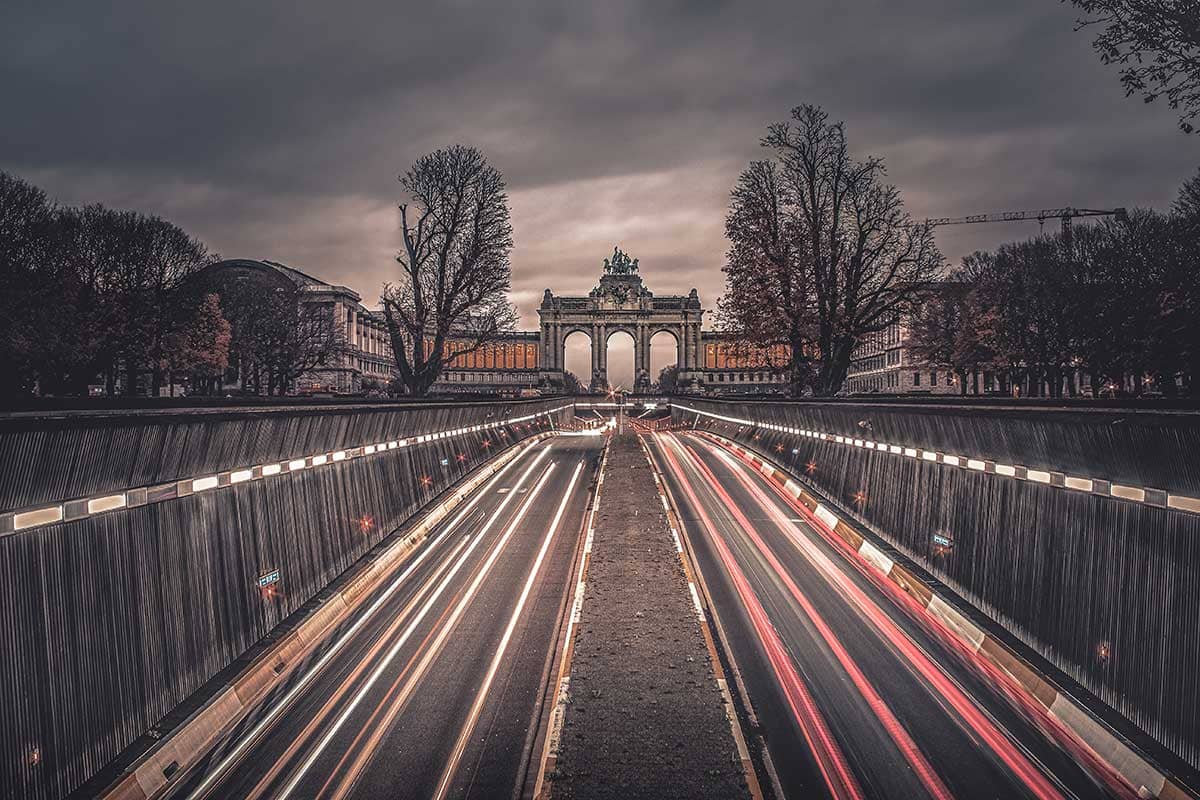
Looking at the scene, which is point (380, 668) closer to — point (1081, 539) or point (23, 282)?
point (1081, 539)

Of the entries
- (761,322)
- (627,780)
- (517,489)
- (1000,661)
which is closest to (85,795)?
(627,780)

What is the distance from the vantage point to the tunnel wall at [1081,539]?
7.13 metres

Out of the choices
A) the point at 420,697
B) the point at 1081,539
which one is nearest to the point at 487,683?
the point at 420,697

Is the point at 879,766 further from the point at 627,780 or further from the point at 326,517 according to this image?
the point at 326,517

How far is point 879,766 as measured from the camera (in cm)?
738

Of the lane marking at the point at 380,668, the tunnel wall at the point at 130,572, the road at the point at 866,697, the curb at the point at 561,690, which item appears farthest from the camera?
the lane marking at the point at 380,668

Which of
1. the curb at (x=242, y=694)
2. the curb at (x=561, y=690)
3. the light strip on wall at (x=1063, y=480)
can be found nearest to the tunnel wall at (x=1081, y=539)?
the light strip on wall at (x=1063, y=480)

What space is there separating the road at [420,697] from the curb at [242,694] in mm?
191

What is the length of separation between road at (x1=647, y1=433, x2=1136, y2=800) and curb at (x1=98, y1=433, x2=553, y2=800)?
19.0 feet

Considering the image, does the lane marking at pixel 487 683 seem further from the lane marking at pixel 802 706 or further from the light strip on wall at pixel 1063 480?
the light strip on wall at pixel 1063 480

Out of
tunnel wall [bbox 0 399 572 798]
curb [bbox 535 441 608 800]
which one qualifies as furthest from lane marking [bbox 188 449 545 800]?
curb [bbox 535 441 608 800]

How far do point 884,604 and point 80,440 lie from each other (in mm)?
11213

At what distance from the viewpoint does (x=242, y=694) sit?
8.66 meters

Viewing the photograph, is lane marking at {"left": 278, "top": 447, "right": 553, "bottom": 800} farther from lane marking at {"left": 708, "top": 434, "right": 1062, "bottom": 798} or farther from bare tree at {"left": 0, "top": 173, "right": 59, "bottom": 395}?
bare tree at {"left": 0, "top": 173, "right": 59, "bottom": 395}
